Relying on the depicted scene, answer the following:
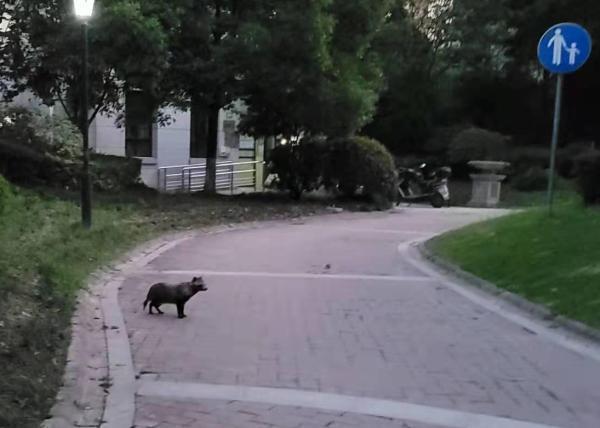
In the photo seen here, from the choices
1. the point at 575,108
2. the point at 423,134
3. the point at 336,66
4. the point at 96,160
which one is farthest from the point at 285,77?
the point at 575,108

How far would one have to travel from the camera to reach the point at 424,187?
A: 78.2 ft

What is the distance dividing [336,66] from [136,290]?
10225mm

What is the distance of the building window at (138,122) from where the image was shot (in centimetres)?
1798

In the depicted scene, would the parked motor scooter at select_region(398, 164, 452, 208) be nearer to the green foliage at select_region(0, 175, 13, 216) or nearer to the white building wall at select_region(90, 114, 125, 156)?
the white building wall at select_region(90, 114, 125, 156)

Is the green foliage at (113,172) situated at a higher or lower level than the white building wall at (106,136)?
lower

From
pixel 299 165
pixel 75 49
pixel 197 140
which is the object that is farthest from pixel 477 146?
pixel 75 49

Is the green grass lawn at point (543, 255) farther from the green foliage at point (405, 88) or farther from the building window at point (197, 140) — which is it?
the green foliage at point (405, 88)

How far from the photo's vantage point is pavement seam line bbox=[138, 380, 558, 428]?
4.81 m

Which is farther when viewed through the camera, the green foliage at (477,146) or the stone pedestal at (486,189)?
the green foliage at (477,146)

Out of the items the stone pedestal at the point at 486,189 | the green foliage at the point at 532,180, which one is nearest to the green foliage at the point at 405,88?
the green foliage at the point at 532,180

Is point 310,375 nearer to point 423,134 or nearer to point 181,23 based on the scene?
point 181,23

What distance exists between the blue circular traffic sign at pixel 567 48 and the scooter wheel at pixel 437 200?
39.5 feet

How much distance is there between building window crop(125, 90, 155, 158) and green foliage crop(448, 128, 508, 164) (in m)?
10.9

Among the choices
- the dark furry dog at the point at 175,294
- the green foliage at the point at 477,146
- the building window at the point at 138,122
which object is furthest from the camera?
the green foliage at the point at 477,146
